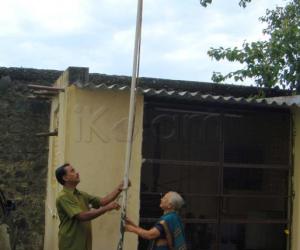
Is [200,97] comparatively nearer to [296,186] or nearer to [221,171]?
[221,171]

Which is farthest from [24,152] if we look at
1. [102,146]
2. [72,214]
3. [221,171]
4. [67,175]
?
[72,214]

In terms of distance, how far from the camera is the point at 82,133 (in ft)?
22.1

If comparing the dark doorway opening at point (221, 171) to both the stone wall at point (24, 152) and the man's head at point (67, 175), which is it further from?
the stone wall at point (24, 152)

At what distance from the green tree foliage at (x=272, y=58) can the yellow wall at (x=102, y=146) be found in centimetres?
422

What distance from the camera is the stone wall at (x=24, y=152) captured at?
9.03 m

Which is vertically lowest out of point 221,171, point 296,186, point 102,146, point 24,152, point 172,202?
point 172,202

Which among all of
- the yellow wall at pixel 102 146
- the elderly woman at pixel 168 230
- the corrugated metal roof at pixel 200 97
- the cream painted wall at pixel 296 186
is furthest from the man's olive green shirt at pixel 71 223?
the cream painted wall at pixel 296 186

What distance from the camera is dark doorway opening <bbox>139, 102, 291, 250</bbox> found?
7.25 meters

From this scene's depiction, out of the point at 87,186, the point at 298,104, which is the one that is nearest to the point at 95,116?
the point at 87,186

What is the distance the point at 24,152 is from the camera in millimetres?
9148

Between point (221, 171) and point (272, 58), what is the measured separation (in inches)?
156

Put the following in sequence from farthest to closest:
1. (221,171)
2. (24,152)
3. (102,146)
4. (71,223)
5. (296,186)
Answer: (24,152)
(296,186)
(221,171)
(102,146)
(71,223)

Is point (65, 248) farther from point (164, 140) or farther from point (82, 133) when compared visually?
point (164, 140)

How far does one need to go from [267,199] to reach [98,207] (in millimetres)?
2879
